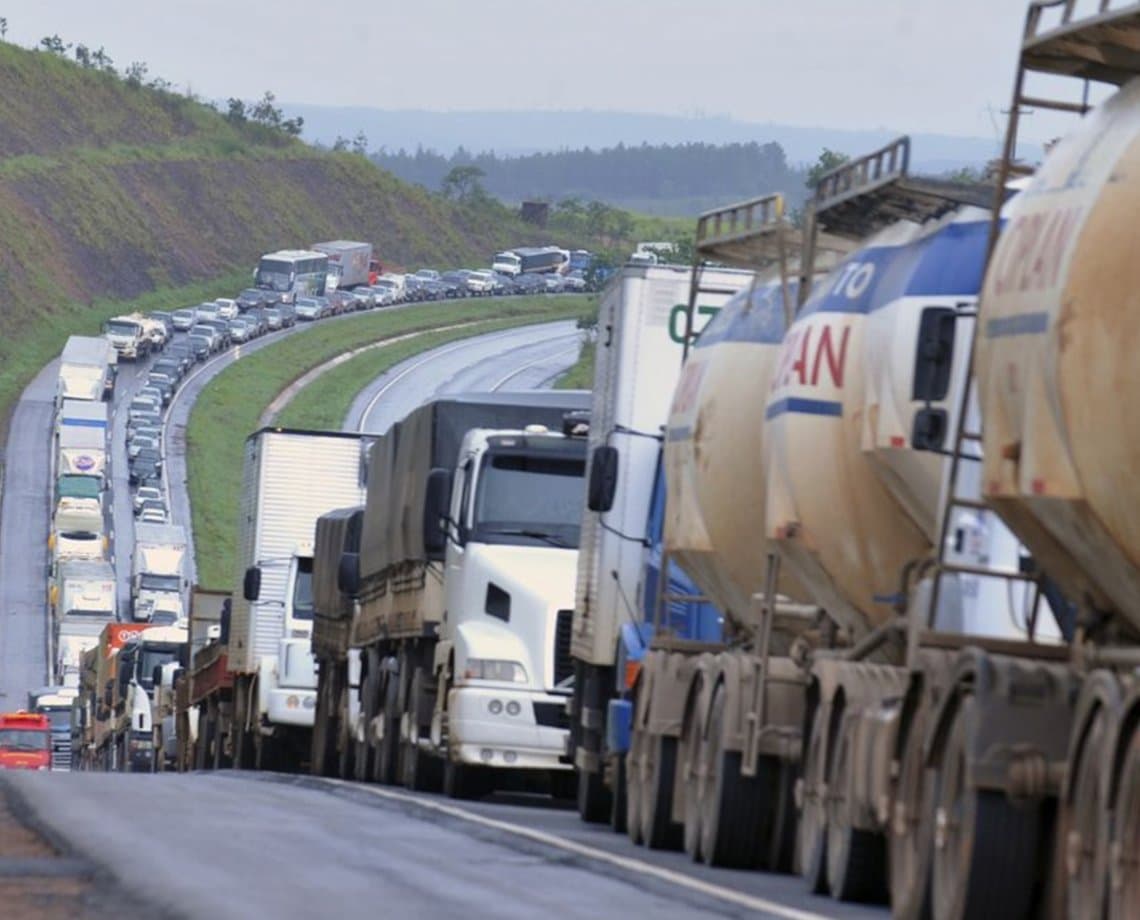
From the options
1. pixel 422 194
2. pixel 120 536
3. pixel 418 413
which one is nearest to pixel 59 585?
pixel 120 536

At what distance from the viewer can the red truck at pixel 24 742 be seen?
58.7 metres

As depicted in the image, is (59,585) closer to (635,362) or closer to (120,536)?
(120,536)

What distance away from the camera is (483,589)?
82.0 ft

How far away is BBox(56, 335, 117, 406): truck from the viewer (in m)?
112

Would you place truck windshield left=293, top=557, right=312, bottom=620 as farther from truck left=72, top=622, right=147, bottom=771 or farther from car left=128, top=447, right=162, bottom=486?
car left=128, top=447, right=162, bottom=486

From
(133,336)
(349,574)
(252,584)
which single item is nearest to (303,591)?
(252,584)

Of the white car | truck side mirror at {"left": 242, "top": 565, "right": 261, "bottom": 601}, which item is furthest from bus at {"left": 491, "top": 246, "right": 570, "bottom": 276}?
truck side mirror at {"left": 242, "top": 565, "right": 261, "bottom": 601}

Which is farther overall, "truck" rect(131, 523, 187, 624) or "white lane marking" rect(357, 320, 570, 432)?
"white lane marking" rect(357, 320, 570, 432)

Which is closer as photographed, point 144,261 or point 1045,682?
point 1045,682

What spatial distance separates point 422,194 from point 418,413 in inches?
6789

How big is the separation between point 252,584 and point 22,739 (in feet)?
73.6

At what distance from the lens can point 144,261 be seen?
163 metres

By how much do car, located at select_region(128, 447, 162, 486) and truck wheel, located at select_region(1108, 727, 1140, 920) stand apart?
95.5m

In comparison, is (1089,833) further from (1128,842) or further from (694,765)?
(694,765)
